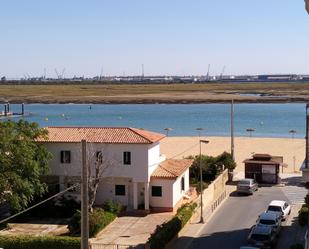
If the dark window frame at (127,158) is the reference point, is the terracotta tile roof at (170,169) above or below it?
below

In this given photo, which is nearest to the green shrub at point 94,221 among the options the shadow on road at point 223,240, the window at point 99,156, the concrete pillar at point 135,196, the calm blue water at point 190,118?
the concrete pillar at point 135,196

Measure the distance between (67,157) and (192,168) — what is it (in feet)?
37.2

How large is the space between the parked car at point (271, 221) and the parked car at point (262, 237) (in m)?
0.81

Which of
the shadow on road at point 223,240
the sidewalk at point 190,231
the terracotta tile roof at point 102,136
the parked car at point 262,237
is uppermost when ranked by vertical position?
the terracotta tile roof at point 102,136

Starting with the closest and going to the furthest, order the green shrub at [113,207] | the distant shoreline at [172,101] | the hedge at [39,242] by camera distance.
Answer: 1. the hedge at [39,242]
2. the green shrub at [113,207]
3. the distant shoreline at [172,101]

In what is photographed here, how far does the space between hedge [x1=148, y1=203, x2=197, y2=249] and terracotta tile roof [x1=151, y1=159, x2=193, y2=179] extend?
13.1ft

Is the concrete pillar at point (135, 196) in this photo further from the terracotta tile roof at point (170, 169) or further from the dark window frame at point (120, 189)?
the terracotta tile roof at point (170, 169)

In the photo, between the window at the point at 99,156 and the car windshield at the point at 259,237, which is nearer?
the car windshield at the point at 259,237

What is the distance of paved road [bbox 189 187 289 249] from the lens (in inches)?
1203

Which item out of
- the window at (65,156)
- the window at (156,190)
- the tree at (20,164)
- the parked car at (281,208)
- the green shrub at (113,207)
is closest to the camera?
the tree at (20,164)

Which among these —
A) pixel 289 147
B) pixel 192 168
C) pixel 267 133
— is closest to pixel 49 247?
pixel 192 168

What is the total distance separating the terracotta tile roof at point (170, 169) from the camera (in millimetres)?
38494

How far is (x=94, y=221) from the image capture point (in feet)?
107

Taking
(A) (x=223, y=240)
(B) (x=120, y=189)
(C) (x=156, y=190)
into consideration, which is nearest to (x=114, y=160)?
(B) (x=120, y=189)
